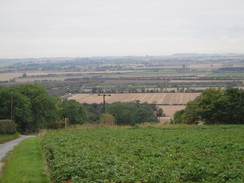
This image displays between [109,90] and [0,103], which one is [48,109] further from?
[109,90]

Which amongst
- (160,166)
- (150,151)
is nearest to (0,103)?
(150,151)

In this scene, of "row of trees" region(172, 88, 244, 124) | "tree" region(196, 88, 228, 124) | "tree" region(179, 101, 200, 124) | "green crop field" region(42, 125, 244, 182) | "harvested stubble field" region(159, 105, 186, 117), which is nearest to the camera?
"green crop field" region(42, 125, 244, 182)

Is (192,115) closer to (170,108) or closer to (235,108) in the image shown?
(235,108)

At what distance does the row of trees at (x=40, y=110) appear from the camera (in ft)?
169

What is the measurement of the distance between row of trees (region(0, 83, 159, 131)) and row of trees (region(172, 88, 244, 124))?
2123cm

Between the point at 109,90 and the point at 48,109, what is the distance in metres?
56.9

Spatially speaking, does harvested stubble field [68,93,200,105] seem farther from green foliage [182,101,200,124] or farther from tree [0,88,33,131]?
tree [0,88,33,131]

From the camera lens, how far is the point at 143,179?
467 inches

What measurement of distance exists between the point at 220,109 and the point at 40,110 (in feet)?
105

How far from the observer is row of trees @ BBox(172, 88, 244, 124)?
45781 millimetres

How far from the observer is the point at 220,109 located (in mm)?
46281

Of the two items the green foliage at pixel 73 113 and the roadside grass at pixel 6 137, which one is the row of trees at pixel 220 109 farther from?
the green foliage at pixel 73 113

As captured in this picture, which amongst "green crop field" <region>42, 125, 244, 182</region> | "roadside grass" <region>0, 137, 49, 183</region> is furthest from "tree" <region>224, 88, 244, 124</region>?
"roadside grass" <region>0, 137, 49, 183</region>

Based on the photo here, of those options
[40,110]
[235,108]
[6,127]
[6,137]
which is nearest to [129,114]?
[40,110]
